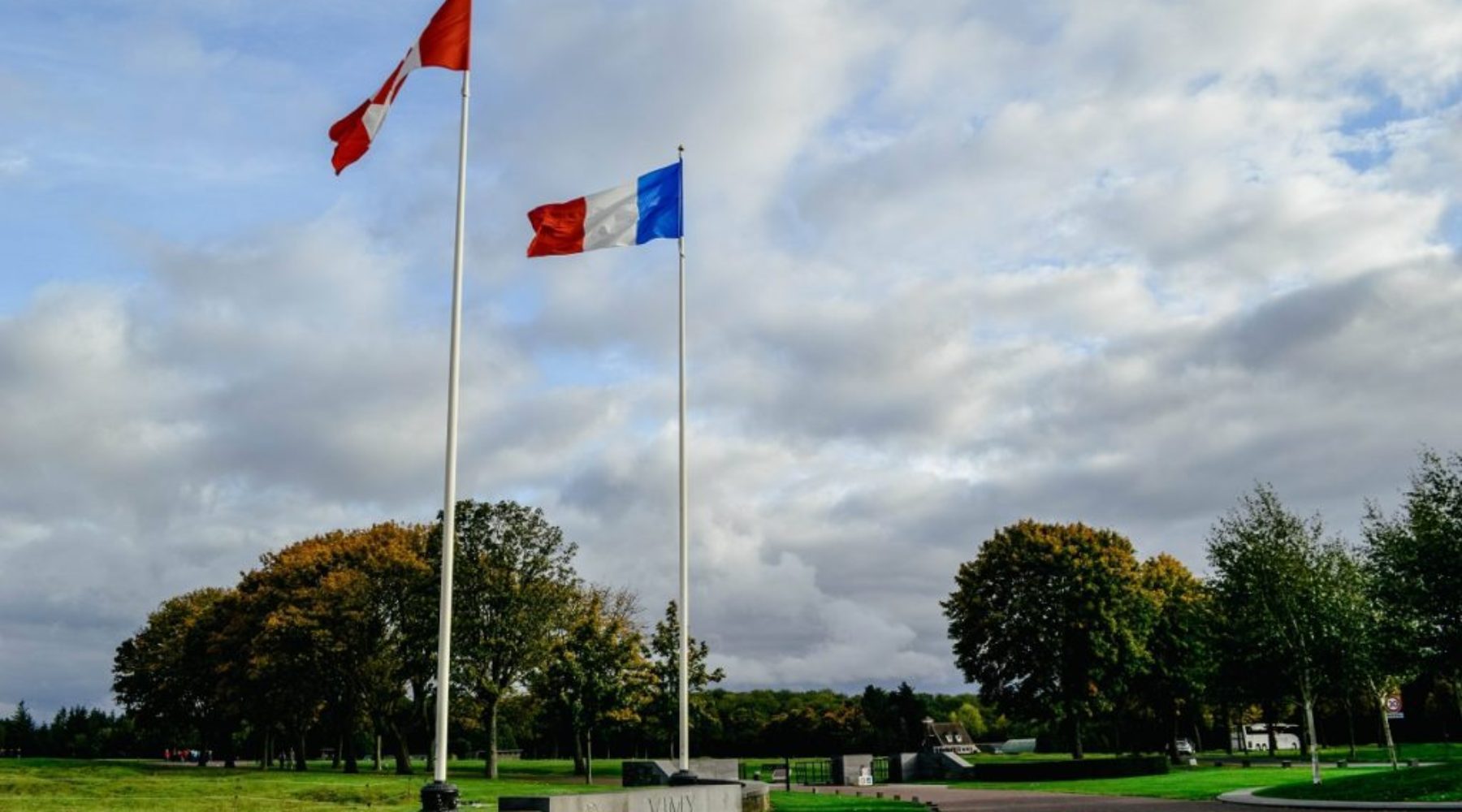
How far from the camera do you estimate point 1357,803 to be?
1177 inches

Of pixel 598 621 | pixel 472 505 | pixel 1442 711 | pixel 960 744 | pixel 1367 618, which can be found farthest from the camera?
pixel 960 744

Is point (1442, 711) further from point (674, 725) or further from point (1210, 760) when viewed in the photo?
point (674, 725)

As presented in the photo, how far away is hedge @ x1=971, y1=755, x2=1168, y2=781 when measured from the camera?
52.7 metres

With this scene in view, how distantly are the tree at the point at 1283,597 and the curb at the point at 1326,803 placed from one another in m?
5.57

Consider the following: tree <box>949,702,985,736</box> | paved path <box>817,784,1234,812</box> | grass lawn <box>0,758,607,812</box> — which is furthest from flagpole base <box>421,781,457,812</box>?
tree <box>949,702,985,736</box>

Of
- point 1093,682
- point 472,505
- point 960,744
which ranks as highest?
point 472,505

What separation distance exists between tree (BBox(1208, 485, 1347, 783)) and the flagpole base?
33429 millimetres

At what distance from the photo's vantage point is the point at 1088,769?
52844 millimetres

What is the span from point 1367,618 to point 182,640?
68707 mm

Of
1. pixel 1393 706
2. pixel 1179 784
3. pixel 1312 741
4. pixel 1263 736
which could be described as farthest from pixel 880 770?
pixel 1263 736

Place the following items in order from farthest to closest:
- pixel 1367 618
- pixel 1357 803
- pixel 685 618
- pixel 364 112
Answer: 1. pixel 1367 618
2. pixel 1357 803
3. pixel 685 618
4. pixel 364 112

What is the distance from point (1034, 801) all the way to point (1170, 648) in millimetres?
35102

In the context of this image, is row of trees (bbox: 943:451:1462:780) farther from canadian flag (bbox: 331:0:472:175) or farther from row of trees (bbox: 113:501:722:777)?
canadian flag (bbox: 331:0:472:175)

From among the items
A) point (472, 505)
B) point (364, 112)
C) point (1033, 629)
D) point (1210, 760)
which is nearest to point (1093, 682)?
point (1033, 629)
